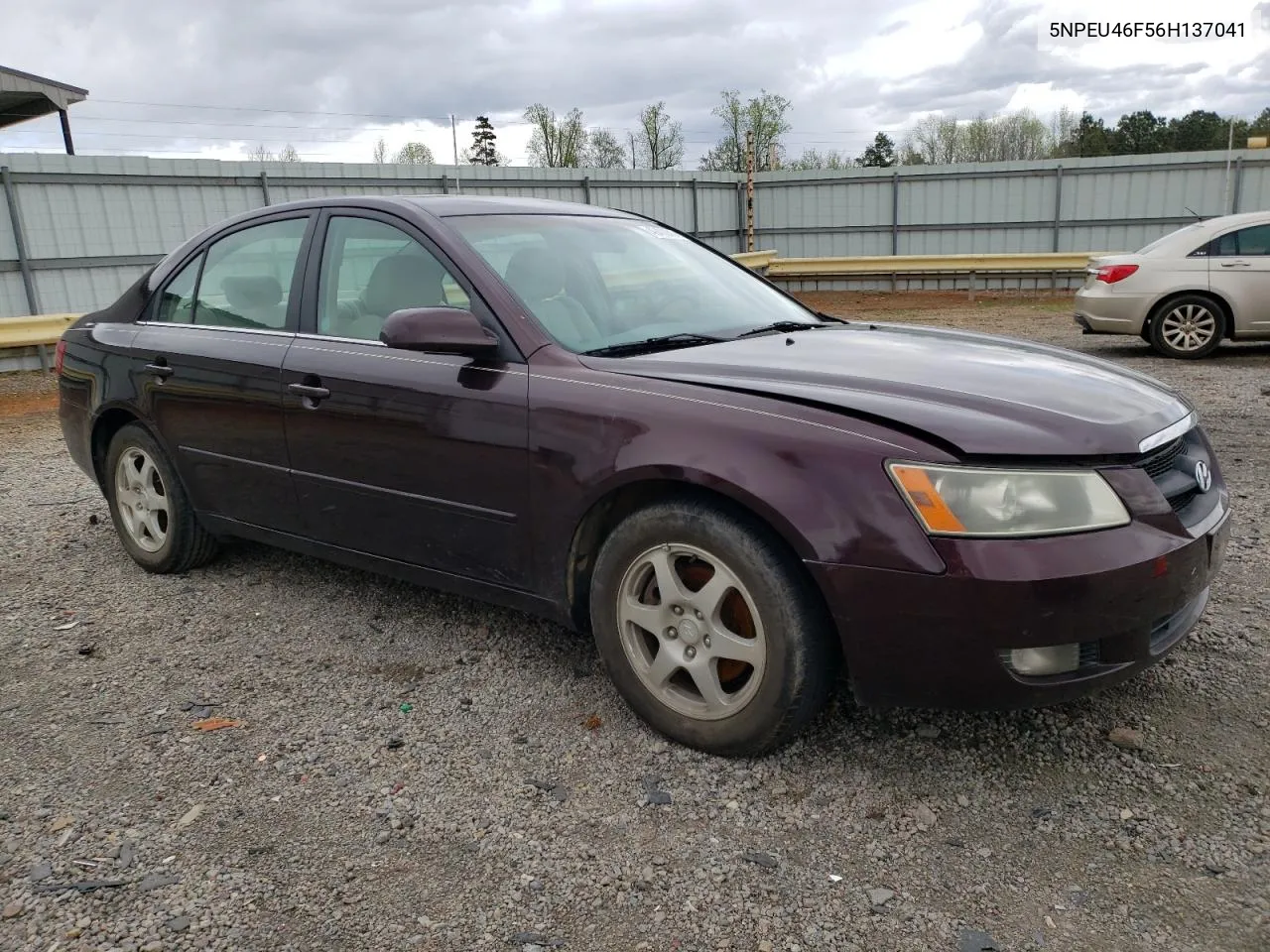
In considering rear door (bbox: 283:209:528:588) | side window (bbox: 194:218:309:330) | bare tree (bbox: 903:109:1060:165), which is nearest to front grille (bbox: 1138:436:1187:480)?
rear door (bbox: 283:209:528:588)

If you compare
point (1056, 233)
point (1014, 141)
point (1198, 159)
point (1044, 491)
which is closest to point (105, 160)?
point (1044, 491)

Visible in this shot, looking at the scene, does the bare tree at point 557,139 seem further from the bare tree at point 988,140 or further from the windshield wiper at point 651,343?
the windshield wiper at point 651,343

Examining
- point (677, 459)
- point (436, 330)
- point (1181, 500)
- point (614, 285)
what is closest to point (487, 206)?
point (614, 285)

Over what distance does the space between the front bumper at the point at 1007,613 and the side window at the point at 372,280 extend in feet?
5.64

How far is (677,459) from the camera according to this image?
2752mm

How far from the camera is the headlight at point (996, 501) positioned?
7.96 ft

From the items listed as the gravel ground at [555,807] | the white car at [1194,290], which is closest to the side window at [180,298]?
the gravel ground at [555,807]

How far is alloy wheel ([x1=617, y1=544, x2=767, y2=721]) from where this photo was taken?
2.77 m

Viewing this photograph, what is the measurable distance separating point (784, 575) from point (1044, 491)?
0.67 m

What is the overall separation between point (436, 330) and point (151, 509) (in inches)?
91.6

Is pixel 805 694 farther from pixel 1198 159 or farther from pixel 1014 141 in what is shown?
pixel 1014 141

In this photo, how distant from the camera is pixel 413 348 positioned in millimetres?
3176

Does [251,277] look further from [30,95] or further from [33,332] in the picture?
[30,95]

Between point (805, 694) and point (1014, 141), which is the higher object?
point (1014, 141)
